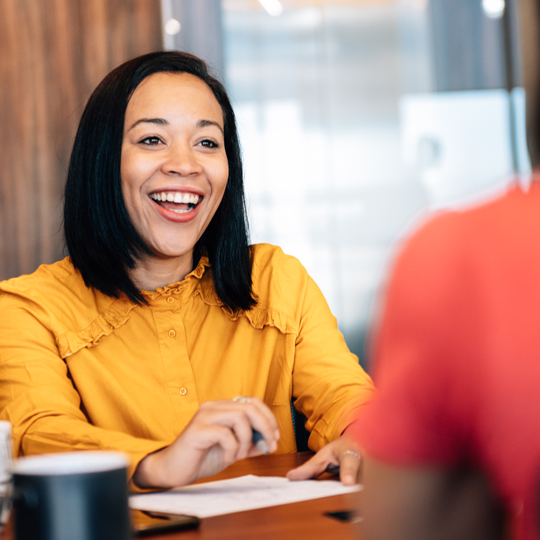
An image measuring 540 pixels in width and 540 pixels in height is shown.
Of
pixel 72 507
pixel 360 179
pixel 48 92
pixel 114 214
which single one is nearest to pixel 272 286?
pixel 114 214

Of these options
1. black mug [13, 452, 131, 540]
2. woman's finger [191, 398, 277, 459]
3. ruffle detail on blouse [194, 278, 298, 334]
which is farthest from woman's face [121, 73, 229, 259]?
black mug [13, 452, 131, 540]

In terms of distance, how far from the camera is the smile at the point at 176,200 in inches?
59.4

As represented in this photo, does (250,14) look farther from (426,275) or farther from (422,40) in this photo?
(426,275)

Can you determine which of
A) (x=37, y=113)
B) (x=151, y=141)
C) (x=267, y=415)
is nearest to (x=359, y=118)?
(x=37, y=113)

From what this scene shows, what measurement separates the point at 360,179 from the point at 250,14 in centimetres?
90

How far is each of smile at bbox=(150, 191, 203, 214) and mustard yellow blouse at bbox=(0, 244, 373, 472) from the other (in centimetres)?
14

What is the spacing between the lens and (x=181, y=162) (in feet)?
4.86

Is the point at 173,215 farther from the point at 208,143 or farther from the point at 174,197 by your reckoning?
the point at 208,143

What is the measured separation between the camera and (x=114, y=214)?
4.94 feet

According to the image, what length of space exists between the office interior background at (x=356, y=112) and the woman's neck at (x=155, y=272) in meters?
1.57

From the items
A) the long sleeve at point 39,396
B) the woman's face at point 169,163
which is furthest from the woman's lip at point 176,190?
the long sleeve at point 39,396

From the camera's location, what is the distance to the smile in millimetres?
1510

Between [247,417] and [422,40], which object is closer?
[247,417]

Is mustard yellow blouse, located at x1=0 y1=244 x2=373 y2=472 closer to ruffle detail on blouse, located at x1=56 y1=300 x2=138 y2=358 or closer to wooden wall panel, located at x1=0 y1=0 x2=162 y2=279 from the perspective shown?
ruffle detail on blouse, located at x1=56 y1=300 x2=138 y2=358
